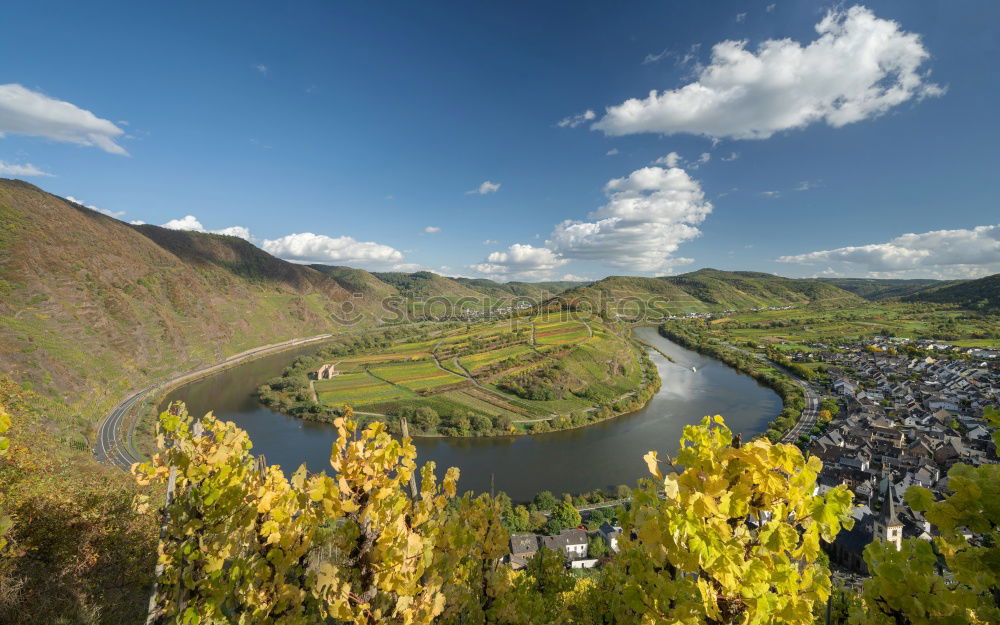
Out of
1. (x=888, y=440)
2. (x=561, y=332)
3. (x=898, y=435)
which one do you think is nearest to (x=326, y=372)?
(x=561, y=332)

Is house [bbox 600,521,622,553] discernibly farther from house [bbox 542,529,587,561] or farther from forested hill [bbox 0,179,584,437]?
forested hill [bbox 0,179,584,437]

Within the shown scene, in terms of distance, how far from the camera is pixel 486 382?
6750 centimetres

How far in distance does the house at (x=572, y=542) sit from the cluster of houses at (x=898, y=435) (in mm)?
14943

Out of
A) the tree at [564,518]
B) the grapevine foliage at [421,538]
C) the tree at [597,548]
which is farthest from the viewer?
the tree at [564,518]

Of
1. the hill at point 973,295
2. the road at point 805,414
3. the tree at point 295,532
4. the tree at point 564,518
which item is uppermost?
the hill at point 973,295

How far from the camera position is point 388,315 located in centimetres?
16862

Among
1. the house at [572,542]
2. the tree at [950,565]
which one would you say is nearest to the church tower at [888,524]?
the house at [572,542]

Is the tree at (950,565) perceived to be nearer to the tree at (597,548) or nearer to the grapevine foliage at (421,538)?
the grapevine foliage at (421,538)

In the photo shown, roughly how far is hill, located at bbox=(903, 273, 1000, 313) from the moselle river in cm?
12340

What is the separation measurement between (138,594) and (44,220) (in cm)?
11989

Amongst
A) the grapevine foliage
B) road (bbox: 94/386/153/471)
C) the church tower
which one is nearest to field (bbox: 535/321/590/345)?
the church tower

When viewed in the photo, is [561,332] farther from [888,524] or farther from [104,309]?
[104,309]

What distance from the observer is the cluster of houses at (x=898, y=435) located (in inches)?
1051

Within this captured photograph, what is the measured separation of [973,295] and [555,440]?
185 m
